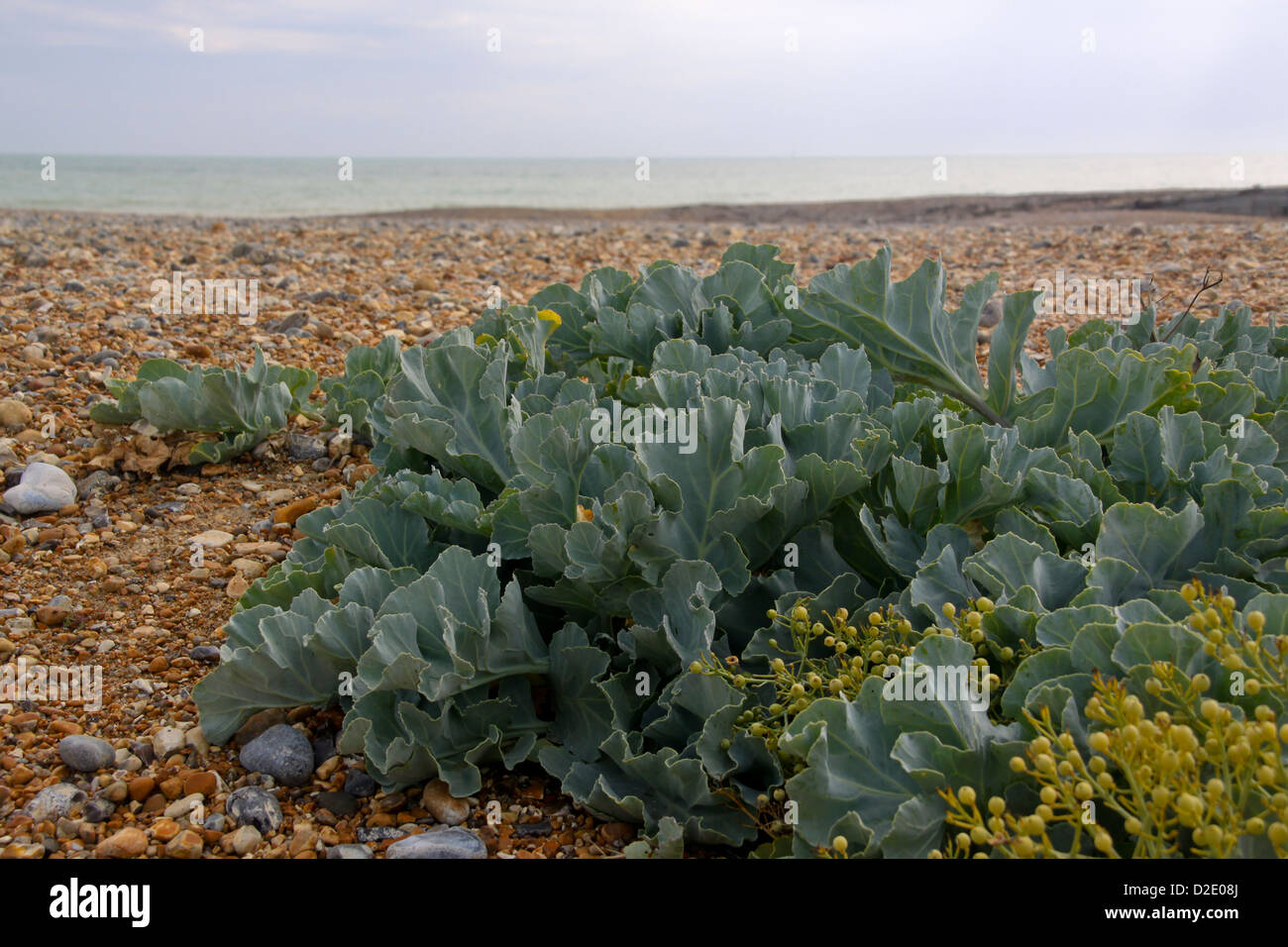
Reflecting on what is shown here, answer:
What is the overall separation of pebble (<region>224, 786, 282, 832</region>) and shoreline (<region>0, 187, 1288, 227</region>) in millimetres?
10001

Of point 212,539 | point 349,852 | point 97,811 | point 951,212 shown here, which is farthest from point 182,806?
point 951,212

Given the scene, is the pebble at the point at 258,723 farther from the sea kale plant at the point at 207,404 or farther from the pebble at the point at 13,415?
the pebble at the point at 13,415

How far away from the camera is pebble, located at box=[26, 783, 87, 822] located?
1.79 m

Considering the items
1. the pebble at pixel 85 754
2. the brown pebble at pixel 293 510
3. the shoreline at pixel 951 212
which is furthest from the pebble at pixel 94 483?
the shoreline at pixel 951 212

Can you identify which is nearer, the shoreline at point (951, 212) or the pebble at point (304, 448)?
Result: the pebble at point (304, 448)

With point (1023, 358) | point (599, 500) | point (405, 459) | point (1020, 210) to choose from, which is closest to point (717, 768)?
point (599, 500)

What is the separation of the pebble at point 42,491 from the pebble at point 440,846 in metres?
1.92

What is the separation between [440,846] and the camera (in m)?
1.69

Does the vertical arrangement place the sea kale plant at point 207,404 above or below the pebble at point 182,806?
above

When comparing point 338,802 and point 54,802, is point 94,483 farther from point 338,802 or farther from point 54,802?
point 338,802

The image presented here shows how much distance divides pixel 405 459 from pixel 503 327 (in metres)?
0.62

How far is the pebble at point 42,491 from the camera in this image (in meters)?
2.95

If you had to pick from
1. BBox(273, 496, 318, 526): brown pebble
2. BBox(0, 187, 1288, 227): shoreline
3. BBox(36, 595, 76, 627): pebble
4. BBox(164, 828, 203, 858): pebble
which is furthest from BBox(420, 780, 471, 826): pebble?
BBox(0, 187, 1288, 227): shoreline

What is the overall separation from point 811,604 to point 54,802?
1460mm
